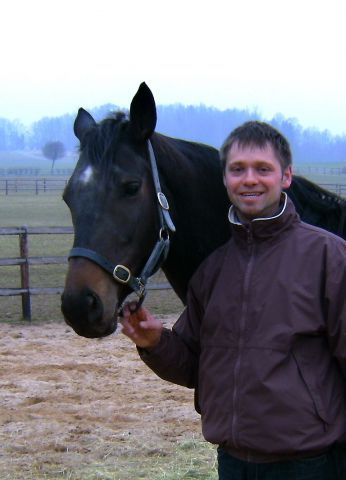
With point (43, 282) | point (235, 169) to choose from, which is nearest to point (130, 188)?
point (235, 169)

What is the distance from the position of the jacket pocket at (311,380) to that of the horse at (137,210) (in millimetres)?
603

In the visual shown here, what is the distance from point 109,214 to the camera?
214 cm

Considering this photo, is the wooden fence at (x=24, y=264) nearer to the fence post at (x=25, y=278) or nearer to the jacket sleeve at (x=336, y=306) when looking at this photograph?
the fence post at (x=25, y=278)

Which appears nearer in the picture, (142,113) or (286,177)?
(286,177)

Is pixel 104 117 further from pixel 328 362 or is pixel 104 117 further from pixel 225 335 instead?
pixel 328 362

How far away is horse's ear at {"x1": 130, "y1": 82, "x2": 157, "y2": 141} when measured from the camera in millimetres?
2297

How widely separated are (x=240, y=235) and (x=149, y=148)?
52 centimetres

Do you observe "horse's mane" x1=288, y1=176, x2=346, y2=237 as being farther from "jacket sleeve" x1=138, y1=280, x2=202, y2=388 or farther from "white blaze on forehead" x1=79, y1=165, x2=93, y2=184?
"white blaze on forehead" x1=79, y1=165, x2=93, y2=184

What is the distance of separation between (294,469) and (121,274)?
2.57 feet

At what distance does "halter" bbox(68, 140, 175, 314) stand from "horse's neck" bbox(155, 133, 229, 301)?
0.14 metres

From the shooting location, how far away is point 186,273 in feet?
8.55

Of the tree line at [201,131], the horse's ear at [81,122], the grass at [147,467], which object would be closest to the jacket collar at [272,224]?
the horse's ear at [81,122]

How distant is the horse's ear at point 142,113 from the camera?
2297 mm

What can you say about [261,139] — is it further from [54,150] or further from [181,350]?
[54,150]
